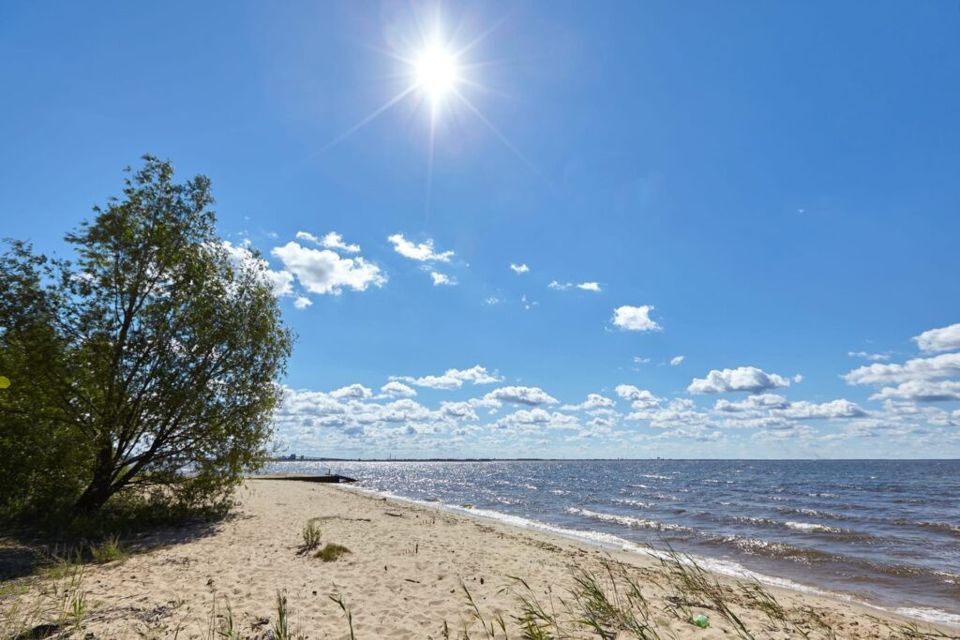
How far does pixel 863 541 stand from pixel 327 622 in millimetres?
25074

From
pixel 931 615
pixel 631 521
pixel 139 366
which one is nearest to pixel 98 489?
pixel 139 366

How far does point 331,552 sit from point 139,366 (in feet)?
28.2

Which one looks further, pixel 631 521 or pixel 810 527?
pixel 631 521

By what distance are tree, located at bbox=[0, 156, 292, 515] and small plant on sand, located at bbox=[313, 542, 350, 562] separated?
20.4ft

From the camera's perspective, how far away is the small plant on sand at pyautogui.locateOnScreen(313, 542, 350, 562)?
12633mm

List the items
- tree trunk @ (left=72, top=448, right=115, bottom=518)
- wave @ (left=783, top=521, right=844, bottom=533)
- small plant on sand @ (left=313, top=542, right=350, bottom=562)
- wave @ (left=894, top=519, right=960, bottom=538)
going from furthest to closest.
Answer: wave @ (left=783, top=521, right=844, bottom=533) < wave @ (left=894, top=519, right=960, bottom=538) < tree trunk @ (left=72, top=448, right=115, bottom=518) < small plant on sand @ (left=313, top=542, right=350, bottom=562)

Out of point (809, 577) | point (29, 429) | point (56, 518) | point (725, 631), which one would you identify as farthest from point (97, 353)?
point (809, 577)

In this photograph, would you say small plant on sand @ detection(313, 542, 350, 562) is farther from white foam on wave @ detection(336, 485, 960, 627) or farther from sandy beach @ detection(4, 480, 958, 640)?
white foam on wave @ detection(336, 485, 960, 627)

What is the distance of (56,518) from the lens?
14734 mm

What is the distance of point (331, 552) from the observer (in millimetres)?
12898

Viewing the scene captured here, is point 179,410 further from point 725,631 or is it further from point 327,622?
point 725,631

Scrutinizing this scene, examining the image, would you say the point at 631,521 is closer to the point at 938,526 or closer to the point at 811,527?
the point at 811,527

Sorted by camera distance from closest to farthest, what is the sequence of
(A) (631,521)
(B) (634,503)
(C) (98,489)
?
(C) (98,489) → (A) (631,521) → (B) (634,503)

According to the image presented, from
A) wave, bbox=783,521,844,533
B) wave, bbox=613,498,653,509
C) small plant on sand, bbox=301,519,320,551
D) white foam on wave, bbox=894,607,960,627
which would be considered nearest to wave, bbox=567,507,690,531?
wave, bbox=613,498,653,509
